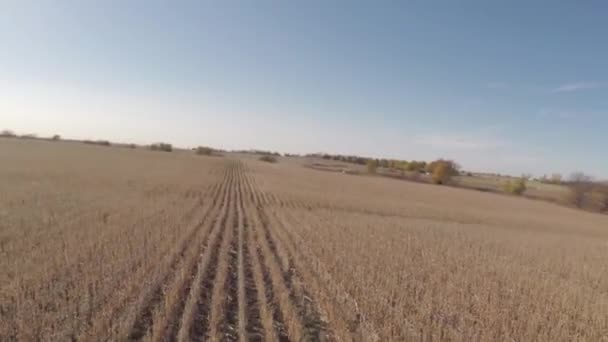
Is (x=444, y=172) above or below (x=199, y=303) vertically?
above

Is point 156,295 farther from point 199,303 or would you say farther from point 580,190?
point 580,190

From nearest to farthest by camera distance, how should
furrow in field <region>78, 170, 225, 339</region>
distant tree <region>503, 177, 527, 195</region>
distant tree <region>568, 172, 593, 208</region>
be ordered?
1. furrow in field <region>78, 170, 225, 339</region>
2. distant tree <region>568, 172, 593, 208</region>
3. distant tree <region>503, 177, 527, 195</region>

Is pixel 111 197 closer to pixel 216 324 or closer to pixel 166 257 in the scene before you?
pixel 166 257

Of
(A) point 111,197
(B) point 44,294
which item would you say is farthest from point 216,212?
(B) point 44,294

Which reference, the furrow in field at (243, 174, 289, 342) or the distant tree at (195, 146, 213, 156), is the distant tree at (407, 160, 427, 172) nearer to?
the distant tree at (195, 146, 213, 156)

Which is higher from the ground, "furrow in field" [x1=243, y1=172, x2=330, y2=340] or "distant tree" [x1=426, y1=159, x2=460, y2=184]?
"distant tree" [x1=426, y1=159, x2=460, y2=184]

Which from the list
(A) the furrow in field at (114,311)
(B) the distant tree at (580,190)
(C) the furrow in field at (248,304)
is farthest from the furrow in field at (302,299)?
(B) the distant tree at (580,190)

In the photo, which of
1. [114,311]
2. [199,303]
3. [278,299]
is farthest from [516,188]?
[114,311]

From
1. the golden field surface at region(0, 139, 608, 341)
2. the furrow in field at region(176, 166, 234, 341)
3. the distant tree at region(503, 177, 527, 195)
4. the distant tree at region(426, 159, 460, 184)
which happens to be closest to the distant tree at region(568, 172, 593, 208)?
the distant tree at region(503, 177, 527, 195)
